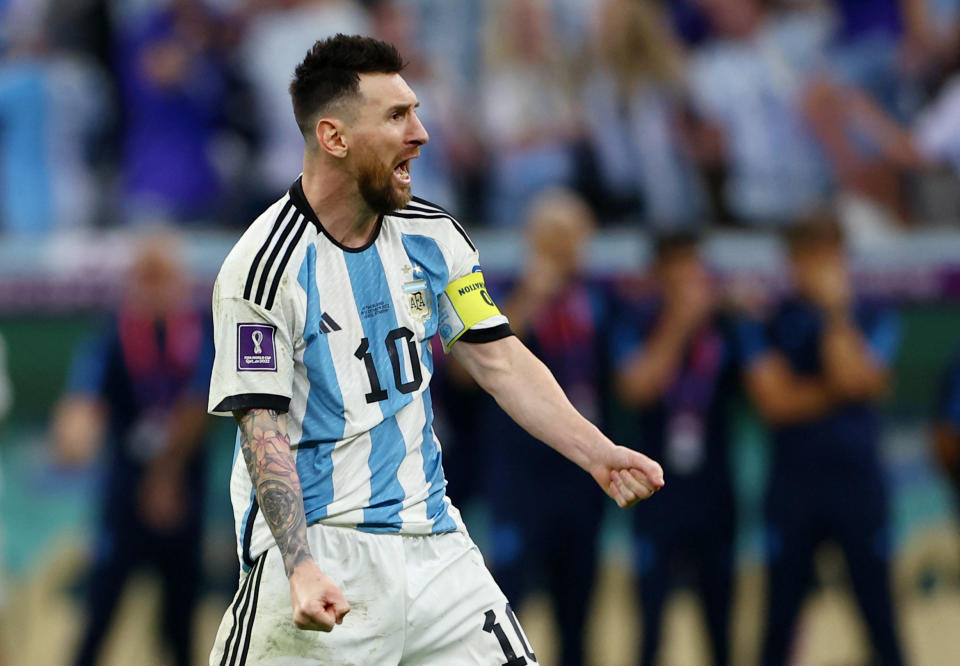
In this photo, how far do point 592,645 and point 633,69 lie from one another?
4.03m

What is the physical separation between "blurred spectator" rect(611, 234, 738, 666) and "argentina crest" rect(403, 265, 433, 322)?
3912 millimetres

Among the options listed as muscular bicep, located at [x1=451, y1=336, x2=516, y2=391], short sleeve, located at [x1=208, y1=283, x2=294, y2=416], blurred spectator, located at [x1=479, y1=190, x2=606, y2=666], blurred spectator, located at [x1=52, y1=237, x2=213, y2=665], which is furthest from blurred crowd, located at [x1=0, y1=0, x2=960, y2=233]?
short sleeve, located at [x1=208, y1=283, x2=294, y2=416]

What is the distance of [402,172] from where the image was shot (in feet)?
12.6

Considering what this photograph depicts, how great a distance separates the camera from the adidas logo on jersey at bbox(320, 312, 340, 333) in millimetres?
3771

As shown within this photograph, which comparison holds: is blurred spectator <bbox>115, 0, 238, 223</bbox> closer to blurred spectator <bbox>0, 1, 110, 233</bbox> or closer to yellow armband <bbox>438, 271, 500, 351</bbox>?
blurred spectator <bbox>0, 1, 110, 233</bbox>

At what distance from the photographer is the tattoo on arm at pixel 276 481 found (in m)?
3.55

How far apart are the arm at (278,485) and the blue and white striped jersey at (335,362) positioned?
0.05 meters

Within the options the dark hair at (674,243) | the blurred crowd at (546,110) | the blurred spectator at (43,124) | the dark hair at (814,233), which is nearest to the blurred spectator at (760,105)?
the blurred crowd at (546,110)

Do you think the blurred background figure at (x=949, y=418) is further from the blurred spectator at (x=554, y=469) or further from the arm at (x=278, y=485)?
the arm at (x=278, y=485)

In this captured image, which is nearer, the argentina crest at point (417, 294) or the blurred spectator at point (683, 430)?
the argentina crest at point (417, 294)

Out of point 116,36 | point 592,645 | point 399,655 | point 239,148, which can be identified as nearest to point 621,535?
point 592,645

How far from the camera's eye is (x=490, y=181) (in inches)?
387

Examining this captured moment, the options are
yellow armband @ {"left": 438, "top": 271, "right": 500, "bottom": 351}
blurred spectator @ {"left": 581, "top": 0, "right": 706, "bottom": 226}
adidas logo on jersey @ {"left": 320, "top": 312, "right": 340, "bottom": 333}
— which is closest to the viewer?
adidas logo on jersey @ {"left": 320, "top": 312, "right": 340, "bottom": 333}

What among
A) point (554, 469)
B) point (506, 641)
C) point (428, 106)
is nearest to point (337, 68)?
point (506, 641)
